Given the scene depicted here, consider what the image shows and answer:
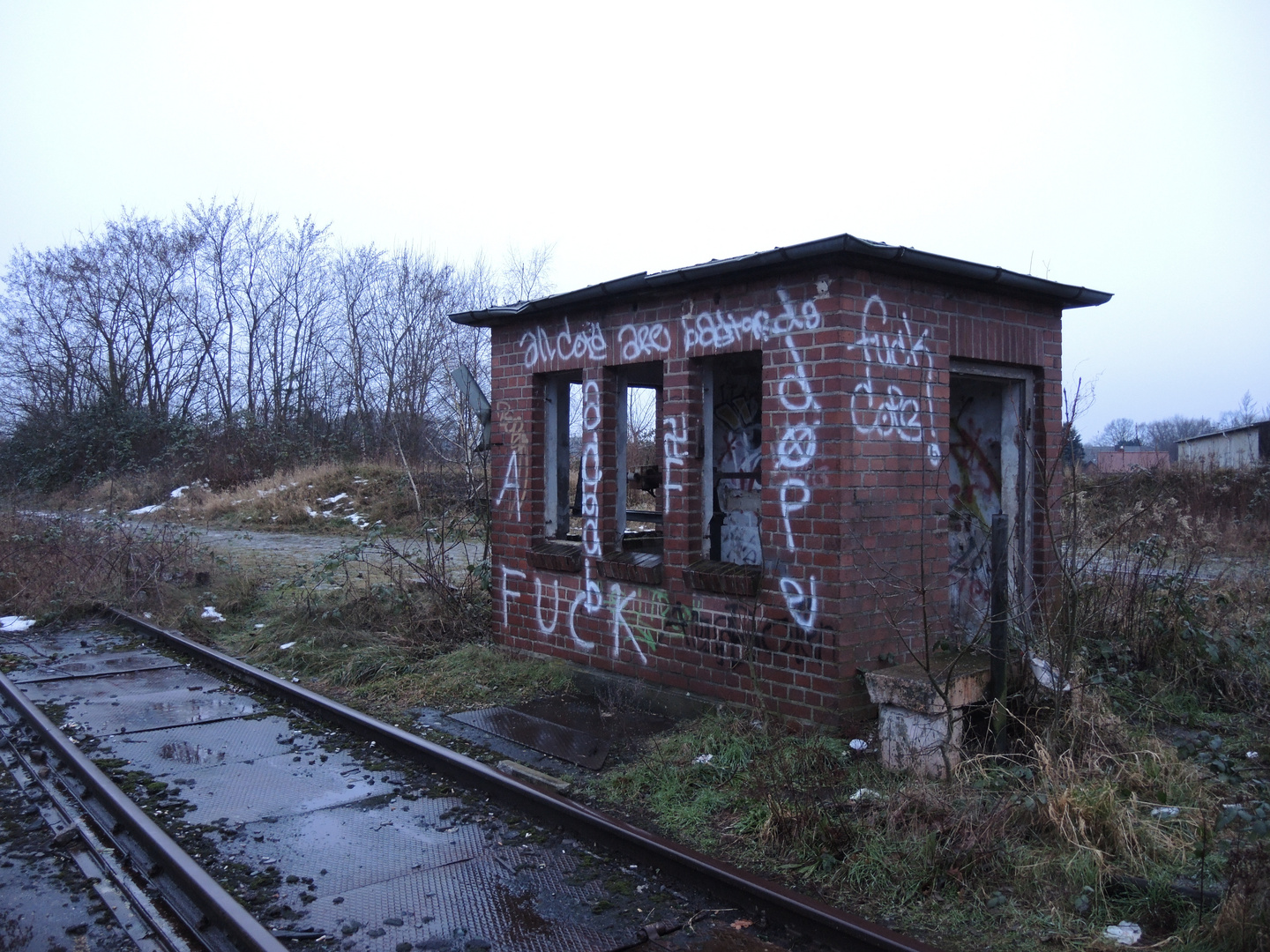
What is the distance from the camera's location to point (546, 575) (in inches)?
297

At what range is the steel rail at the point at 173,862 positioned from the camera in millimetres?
3467

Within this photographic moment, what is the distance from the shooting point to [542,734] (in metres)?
6.08

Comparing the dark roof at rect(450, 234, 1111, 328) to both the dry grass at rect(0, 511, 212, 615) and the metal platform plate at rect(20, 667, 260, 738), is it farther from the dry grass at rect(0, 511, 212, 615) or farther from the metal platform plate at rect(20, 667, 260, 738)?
the dry grass at rect(0, 511, 212, 615)

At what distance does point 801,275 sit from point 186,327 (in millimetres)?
32559

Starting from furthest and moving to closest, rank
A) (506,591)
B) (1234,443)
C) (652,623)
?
(1234,443), (506,591), (652,623)

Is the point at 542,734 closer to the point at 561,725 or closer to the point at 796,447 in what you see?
the point at 561,725

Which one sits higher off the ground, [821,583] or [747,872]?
[821,583]

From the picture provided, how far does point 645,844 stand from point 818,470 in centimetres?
241

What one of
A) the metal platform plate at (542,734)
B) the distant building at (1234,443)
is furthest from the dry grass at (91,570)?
the distant building at (1234,443)

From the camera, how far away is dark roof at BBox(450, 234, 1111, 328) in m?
5.21

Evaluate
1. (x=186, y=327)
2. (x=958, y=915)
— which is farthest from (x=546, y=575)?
(x=186, y=327)

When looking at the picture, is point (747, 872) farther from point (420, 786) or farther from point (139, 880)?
point (139, 880)

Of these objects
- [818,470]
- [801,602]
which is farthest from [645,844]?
[818,470]

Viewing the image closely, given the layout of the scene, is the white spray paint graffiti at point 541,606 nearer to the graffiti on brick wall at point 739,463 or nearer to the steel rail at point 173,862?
the graffiti on brick wall at point 739,463
